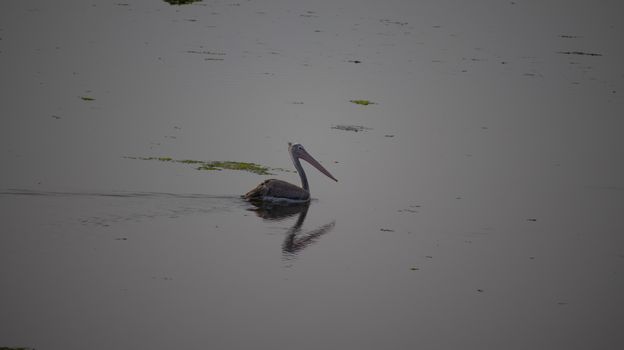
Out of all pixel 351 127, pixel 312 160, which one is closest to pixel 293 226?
pixel 312 160

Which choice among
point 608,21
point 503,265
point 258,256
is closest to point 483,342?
point 503,265

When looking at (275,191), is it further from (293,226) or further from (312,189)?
(312,189)

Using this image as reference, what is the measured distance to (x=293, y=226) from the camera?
920 centimetres

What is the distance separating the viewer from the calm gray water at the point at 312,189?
21.9 feet

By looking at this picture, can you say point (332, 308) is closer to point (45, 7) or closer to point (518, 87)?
point (518, 87)

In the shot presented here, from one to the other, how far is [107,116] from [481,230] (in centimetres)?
605

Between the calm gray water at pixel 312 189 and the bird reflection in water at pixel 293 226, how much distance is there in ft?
0.18

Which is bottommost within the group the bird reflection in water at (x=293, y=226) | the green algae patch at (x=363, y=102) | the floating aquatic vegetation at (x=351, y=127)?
the bird reflection in water at (x=293, y=226)

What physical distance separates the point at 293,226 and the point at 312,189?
1819 millimetres

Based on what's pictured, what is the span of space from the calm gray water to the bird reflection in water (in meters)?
0.05

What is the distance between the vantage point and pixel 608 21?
22.2 metres

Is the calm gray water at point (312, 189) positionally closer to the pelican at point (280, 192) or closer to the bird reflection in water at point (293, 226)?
the bird reflection in water at point (293, 226)

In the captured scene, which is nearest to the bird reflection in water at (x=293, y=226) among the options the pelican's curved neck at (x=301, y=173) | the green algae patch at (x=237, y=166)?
the pelican's curved neck at (x=301, y=173)

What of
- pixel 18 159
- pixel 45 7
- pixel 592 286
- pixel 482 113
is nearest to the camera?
pixel 592 286
